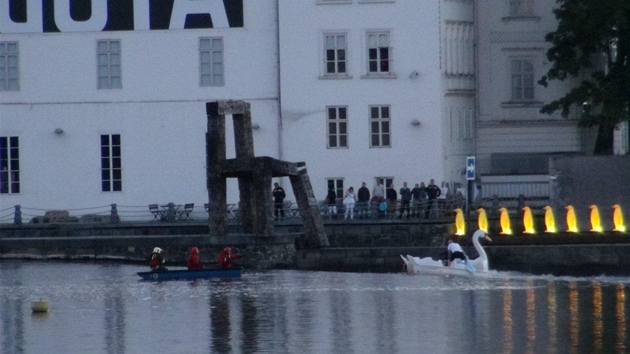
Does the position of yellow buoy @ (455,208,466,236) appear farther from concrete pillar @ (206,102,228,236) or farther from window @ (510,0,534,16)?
window @ (510,0,534,16)

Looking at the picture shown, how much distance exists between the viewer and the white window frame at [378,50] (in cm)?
6688

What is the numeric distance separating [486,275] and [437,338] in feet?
55.3

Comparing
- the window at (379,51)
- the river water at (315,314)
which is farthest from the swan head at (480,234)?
the window at (379,51)

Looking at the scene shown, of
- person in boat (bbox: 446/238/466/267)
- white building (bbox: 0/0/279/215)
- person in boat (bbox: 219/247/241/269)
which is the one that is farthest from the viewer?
white building (bbox: 0/0/279/215)

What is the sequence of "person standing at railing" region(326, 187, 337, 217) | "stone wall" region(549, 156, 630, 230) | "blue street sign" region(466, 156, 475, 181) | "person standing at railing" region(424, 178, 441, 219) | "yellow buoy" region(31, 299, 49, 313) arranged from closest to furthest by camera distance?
"yellow buoy" region(31, 299, 49, 313)
"blue street sign" region(466, 156, 475, 181)
"stone wall" region(549, 156, 630, 230)
"person standing at railing" region(424, 178, 441, 219)
"person standing at railing" region(326, 187, 337, 217)

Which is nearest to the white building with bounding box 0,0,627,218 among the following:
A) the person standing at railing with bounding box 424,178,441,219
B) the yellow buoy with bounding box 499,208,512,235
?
the person standing at railing with bounding box 424,178,441,219

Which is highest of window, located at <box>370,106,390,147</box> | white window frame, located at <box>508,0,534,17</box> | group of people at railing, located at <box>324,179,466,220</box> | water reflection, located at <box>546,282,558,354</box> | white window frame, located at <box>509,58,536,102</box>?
white window frame, located at <box>508,0,534,17</box>

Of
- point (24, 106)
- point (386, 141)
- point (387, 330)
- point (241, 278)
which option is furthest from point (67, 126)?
point (387, 330)

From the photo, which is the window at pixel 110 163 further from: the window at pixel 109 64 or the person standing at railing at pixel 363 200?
the person standing at railing at pixel 363 200

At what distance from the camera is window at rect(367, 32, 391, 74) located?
66875mm

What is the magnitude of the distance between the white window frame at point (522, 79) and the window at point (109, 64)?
14241mm

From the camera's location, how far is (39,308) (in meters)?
39.1

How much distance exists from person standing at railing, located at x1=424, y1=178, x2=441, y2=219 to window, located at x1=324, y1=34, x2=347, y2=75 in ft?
20.1

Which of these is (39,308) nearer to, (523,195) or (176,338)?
(176,338)
